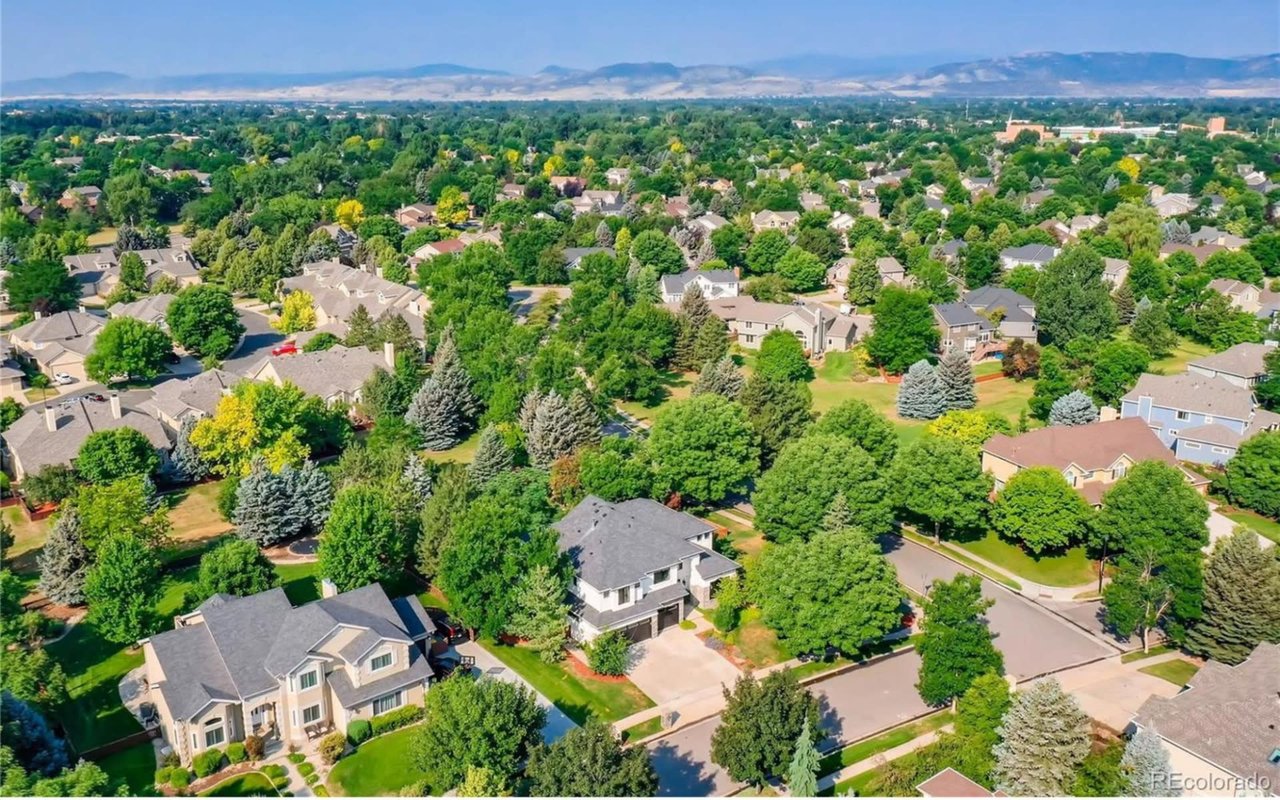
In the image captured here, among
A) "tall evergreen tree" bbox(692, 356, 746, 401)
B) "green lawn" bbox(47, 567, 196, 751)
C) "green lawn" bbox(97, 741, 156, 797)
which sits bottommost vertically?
"green lawn" bbox(97, 741, 156, 797)

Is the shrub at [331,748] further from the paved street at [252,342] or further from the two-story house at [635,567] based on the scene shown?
the paved street at [252,342]

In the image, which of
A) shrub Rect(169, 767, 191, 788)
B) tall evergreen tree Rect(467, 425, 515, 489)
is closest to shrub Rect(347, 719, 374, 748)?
shrub Rect(169, 767, 191, 788)

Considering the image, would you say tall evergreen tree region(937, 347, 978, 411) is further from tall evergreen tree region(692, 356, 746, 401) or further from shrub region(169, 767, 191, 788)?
shrub region(169, 767, 191, 788)

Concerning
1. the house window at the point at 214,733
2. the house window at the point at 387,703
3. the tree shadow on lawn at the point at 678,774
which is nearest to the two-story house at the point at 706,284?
the house window at the point at 387,703

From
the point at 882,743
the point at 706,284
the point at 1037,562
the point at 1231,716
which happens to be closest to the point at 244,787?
the point at 882,743

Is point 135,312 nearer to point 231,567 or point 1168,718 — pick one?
point 231,567

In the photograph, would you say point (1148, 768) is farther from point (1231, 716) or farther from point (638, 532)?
point (638, 532)
